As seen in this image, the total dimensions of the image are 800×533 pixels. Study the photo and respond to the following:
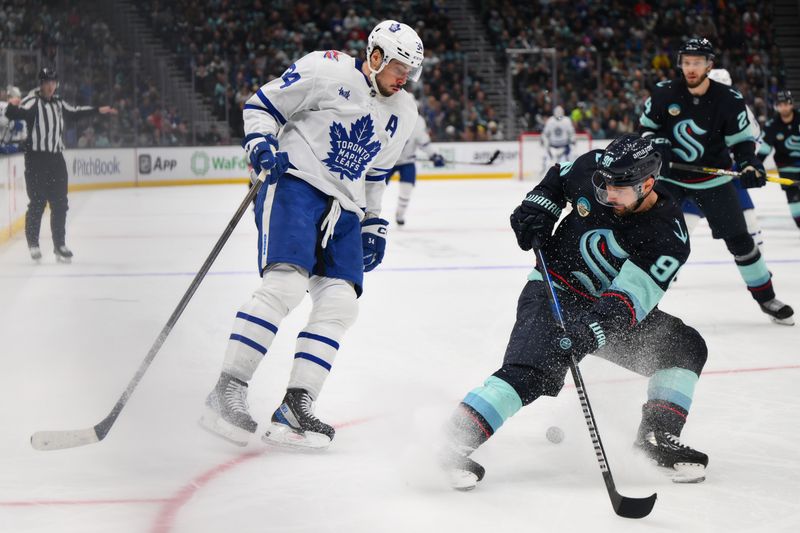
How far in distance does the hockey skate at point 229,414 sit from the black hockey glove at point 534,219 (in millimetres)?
831

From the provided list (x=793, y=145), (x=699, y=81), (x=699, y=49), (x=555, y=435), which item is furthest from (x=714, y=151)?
(x=793, y=145)

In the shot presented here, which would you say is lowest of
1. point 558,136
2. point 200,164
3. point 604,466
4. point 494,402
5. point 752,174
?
point 200,164

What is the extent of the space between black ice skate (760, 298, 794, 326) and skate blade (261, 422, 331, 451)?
271 cm

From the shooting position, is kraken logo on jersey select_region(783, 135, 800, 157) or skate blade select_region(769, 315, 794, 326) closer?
skate blade select_region(769, 315, 794, 326)

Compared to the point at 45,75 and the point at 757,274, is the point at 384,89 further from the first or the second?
the point at 45,75

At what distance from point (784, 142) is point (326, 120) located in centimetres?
642

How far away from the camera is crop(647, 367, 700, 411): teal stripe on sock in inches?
104

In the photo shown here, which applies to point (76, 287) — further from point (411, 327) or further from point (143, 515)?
point (143, 515)

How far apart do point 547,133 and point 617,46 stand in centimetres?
458

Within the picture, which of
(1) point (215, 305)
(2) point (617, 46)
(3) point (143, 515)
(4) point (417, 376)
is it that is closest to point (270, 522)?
(3) point (143, 515)

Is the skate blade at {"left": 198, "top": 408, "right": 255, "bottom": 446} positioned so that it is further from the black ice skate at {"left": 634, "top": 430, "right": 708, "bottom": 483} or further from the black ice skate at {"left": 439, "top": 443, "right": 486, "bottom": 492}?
the black ice skate at {"left": 634, "top": 430, "right": 708, "bottom": 483}

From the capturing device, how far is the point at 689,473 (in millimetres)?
2533

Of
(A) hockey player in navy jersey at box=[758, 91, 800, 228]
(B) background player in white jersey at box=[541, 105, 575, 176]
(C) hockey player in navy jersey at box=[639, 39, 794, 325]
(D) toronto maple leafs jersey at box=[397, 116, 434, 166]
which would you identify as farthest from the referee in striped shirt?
(B) background player in white jersey at box=[541, 105, 575, 176]

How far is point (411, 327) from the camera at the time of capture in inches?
185
